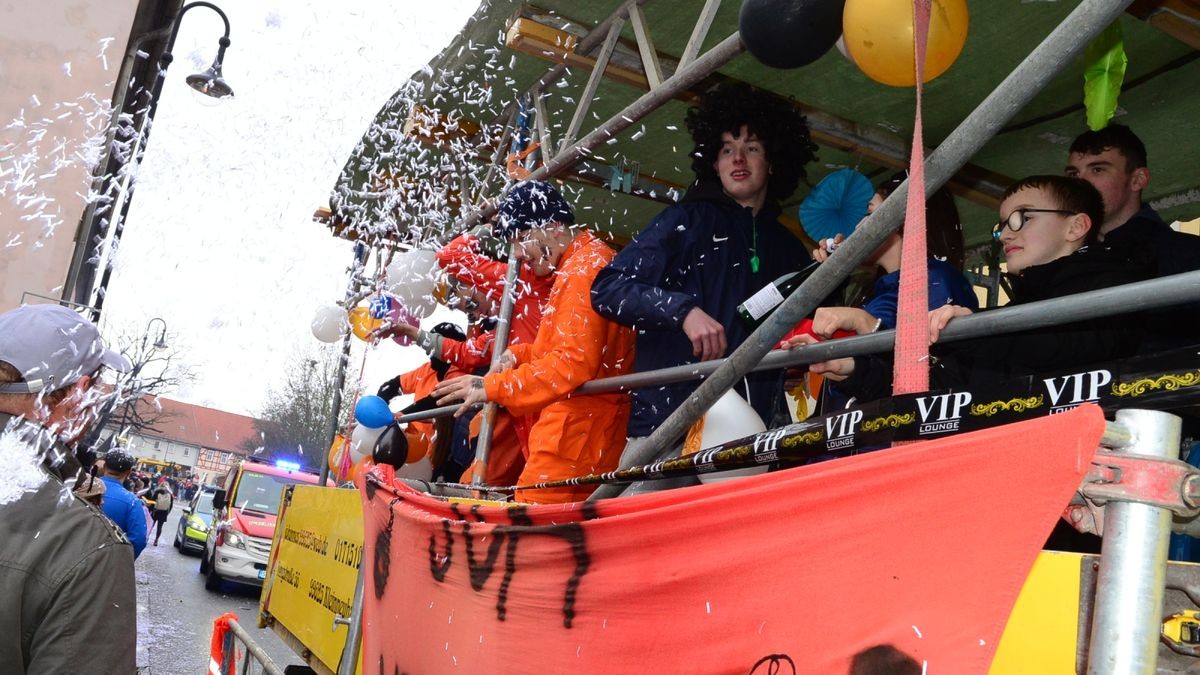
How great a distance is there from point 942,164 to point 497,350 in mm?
2872

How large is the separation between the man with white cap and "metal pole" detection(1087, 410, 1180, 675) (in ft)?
6.07

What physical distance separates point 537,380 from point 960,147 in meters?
1.97

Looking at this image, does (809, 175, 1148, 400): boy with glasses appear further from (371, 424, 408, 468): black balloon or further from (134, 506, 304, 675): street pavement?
(134, 506, 304, 675): street pavement

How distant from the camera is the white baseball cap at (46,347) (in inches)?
81.4

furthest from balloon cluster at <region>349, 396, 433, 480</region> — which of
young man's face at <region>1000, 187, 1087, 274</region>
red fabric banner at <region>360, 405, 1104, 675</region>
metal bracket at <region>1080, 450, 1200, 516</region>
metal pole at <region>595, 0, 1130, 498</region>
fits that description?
metal bracket at <region>1080, 450, 1200, 516</region>

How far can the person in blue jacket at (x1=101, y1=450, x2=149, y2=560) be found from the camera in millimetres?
6754

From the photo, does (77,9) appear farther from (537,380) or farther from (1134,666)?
(1134,666)

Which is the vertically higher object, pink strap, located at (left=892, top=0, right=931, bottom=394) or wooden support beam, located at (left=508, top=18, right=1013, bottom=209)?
wooden support beam, located at (left=508, top=18, right=1013, bottom=209)

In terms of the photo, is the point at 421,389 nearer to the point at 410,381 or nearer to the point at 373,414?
the point at 410,381

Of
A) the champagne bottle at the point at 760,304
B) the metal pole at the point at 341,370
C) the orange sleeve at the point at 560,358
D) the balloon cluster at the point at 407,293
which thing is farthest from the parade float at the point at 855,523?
the metal pole at the point at 341,370

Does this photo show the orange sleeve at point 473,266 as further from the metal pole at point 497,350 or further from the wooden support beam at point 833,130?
the wooden support beam at point 833,130

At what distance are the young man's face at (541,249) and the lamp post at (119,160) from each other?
4383 millimetres

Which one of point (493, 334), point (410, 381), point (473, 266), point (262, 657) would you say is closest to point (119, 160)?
point (410, 381)

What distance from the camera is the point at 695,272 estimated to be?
3.39 m
